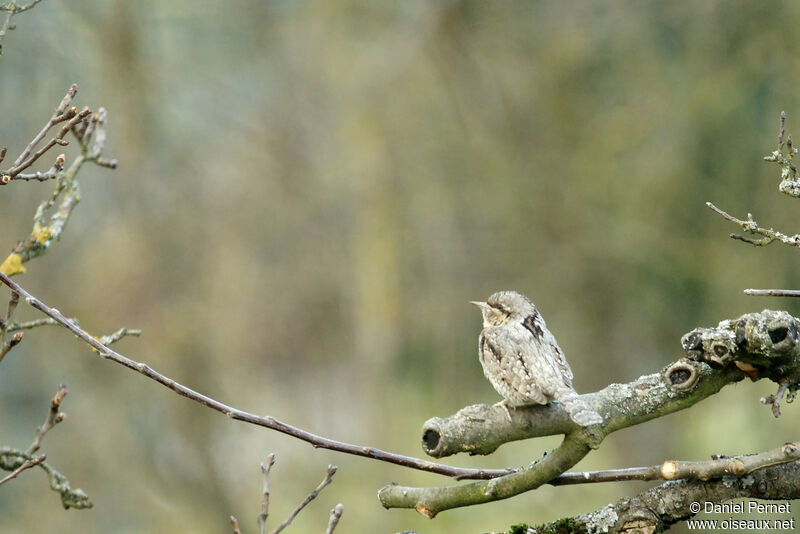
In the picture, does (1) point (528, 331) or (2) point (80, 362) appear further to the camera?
(2) point (80, 362)

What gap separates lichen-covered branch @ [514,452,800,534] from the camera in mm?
2314

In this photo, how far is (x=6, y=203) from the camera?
25.9 ft

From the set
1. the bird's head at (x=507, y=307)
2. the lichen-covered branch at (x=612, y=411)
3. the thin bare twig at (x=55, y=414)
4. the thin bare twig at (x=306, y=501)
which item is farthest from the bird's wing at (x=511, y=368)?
the thin bare twig at (x=55, y=414)

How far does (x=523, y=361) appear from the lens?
10.2ft

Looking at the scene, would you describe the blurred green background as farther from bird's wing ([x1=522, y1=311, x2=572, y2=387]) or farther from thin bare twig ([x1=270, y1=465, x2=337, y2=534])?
thin bare twig ([x1=270, y1=465, x2=337, y2=534])

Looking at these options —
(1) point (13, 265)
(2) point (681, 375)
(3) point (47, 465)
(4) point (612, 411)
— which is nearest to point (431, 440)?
(4) point (612, 411)

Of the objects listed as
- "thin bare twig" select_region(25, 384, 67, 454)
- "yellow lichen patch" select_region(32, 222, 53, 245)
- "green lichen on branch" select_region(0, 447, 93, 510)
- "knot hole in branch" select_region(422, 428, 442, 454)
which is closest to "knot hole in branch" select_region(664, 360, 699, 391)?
"knot hole in branch" select_region(422, 428, 442, 454)

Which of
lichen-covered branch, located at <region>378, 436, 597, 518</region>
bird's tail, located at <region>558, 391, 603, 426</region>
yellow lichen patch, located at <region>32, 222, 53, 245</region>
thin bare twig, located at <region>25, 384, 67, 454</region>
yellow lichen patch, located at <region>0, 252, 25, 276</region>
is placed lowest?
lichen-covered branch, located at <region>378, 436, 597, 518</region>

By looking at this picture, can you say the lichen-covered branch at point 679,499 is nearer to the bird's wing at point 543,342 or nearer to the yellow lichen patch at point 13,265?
the bird's wing at point 543,342

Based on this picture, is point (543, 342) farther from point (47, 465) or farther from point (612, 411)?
point (47, 465)

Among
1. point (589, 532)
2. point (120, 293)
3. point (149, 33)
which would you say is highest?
point (149, 33)

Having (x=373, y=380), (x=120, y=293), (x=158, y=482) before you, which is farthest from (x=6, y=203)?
(x=373, y=380)

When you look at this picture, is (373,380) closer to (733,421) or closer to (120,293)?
(120,293)

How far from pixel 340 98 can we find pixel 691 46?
3.59m
